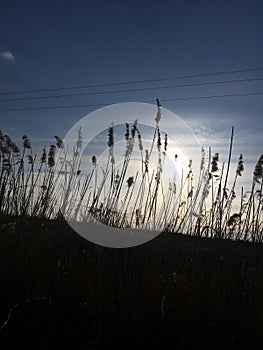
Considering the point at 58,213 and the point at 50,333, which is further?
the point at 58,213

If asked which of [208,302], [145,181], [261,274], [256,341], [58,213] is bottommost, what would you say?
A: [256,341]

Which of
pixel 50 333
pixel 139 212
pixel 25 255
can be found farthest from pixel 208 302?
pixel 139 212

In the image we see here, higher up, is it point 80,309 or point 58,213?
point 58,213

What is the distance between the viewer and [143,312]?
205 centimetres

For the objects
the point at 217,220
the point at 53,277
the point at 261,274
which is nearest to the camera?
the point at 53,277

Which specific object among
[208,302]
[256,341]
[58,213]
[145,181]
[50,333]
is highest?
[145,181]

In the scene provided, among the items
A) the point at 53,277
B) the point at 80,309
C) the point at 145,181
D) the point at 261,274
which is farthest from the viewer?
the point at 145,181

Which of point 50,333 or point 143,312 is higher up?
point 143,312

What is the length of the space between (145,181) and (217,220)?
1.20 meters

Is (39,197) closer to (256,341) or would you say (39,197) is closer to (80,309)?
(80,309)

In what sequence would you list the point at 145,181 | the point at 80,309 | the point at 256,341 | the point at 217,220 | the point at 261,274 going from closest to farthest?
1. the point at 256,341
2. the point at 80,309
3. the point at 261,274
4. the point at 217,220
5. the point at 145,181

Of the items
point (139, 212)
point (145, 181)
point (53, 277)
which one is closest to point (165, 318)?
point (53, 277)

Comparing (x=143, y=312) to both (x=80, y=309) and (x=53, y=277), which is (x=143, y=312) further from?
(x=53, y=277)

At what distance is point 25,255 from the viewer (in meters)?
2.78
